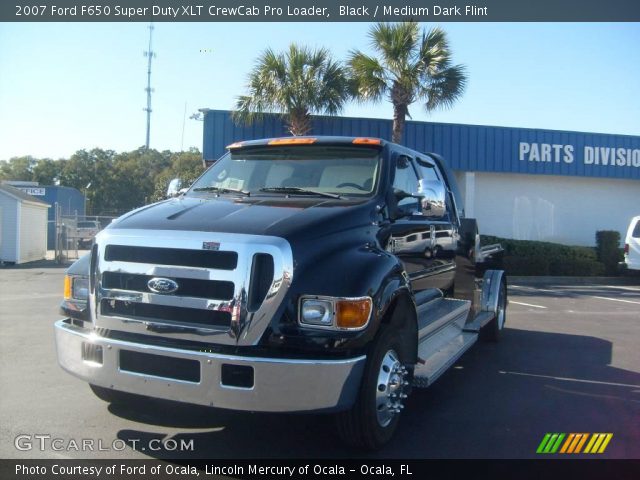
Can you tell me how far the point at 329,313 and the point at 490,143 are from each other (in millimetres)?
18488

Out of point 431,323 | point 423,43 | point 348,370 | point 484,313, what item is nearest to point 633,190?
point 423,43

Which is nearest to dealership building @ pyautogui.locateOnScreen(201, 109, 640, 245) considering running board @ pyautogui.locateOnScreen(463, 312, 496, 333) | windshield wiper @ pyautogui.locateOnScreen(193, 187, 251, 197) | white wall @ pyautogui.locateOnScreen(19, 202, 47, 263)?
white wall @ pyautogui.locateOnScreen(19, 202, 47, 263)

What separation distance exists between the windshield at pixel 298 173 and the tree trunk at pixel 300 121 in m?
12.9

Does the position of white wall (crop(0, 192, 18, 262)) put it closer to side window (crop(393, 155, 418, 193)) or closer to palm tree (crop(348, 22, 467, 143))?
palm tree (crop(348, 22, 467, 143))

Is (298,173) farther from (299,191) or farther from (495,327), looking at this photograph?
(495,327)

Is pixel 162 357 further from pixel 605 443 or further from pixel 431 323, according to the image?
pixel 605 443

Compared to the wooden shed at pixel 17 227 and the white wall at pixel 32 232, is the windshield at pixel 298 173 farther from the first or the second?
the white wall at pixel 32 232

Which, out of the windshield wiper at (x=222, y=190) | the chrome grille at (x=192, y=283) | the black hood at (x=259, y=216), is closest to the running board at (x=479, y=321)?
the black hood at (x=259, y=216)

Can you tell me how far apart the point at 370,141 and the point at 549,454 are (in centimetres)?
276

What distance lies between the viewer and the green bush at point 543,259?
19.0m

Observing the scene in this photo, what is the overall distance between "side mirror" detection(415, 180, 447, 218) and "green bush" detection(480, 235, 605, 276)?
45.4 feet

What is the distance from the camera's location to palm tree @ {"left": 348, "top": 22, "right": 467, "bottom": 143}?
17984 millimetres

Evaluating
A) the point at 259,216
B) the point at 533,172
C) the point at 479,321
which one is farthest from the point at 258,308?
the point at 533,172

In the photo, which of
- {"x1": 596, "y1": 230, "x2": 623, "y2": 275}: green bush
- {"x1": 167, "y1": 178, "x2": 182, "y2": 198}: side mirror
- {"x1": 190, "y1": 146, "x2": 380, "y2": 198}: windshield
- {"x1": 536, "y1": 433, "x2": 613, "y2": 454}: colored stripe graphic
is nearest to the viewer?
{"x1": 536, "y1": 433, "x2": 613, "y2": 454}: colored stripe graphic
